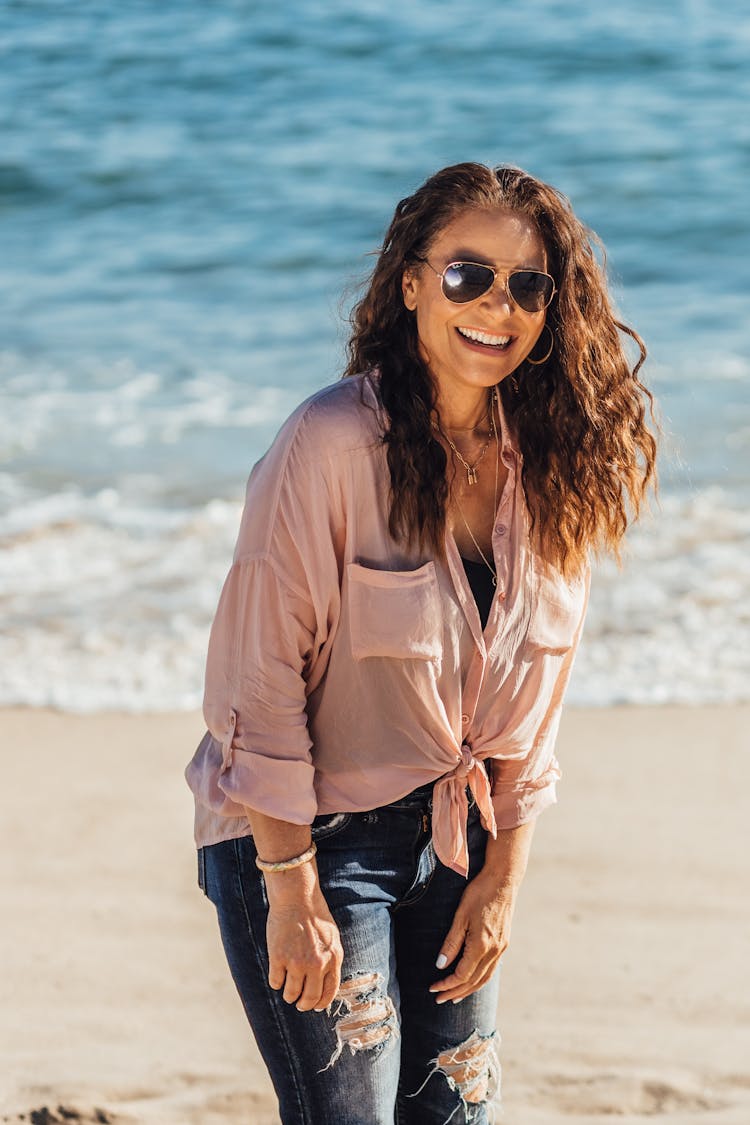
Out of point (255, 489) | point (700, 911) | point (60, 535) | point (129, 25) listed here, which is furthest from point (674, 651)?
point (129, 25)

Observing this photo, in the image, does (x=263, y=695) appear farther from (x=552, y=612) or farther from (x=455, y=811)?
(x=552, y=612)

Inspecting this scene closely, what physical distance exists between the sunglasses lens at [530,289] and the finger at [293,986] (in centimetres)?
108

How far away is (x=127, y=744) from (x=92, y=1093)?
5.53 feet

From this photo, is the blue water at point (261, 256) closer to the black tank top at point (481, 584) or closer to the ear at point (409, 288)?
the ear at point (409, 288)

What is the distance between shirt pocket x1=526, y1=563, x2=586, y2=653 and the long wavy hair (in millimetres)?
34

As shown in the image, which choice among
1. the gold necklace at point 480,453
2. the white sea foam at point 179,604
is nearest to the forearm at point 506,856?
the gold necklace at point 480,453

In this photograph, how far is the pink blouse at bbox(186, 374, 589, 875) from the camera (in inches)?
83.3

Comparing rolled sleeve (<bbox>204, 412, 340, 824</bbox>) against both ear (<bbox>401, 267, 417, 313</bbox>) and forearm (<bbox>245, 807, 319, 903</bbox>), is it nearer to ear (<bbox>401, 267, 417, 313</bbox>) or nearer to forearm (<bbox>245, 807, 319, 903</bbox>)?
forearm (<bbox>245, 807, 319, 903</bbox>)

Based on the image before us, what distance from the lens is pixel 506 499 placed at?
2355mm

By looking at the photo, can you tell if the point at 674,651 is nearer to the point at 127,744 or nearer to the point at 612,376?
the point at 127,744

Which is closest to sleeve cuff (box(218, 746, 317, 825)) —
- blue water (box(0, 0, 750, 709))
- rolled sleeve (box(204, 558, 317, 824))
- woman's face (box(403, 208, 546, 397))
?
rolled sleeve (box(204, 558, 317, 824))

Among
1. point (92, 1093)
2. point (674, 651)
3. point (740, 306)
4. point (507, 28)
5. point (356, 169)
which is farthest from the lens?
point (507, 28)

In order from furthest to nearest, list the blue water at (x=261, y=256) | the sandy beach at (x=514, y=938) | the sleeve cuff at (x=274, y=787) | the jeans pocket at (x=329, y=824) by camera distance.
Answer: the blue water at (x=261, y=256) → the sandy beach at (x=514, y=938) → the jeans pocket at (x=329, y=824) → the sleeve cuff at (x=274, y=787)

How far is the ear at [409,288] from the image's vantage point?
2.33m
